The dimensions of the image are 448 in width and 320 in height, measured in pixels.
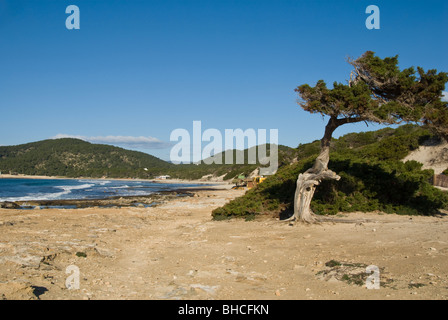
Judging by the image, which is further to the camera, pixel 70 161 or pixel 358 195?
pixel 70 161

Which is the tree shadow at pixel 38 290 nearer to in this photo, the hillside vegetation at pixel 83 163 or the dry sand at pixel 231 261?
the dry sand at pixel 231 261

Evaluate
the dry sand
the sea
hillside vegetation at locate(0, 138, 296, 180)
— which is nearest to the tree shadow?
the dry sand

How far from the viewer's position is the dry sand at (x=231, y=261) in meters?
5.22

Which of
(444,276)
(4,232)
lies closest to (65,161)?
(4,232)

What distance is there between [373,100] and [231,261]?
7219 millimetres

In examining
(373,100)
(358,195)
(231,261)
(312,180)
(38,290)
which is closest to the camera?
(38,290)

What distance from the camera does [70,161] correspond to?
156625mm

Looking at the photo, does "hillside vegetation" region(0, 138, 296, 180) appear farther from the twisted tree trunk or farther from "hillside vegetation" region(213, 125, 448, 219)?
the twisted tree trunk

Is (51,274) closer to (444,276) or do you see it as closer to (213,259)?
(213,259)

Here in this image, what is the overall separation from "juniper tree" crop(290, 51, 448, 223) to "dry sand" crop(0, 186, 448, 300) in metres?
1.86

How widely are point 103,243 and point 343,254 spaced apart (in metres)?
6.80

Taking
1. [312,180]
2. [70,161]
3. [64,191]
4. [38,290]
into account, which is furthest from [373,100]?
[70,161]

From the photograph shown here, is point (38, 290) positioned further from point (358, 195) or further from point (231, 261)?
point (358, 195)
